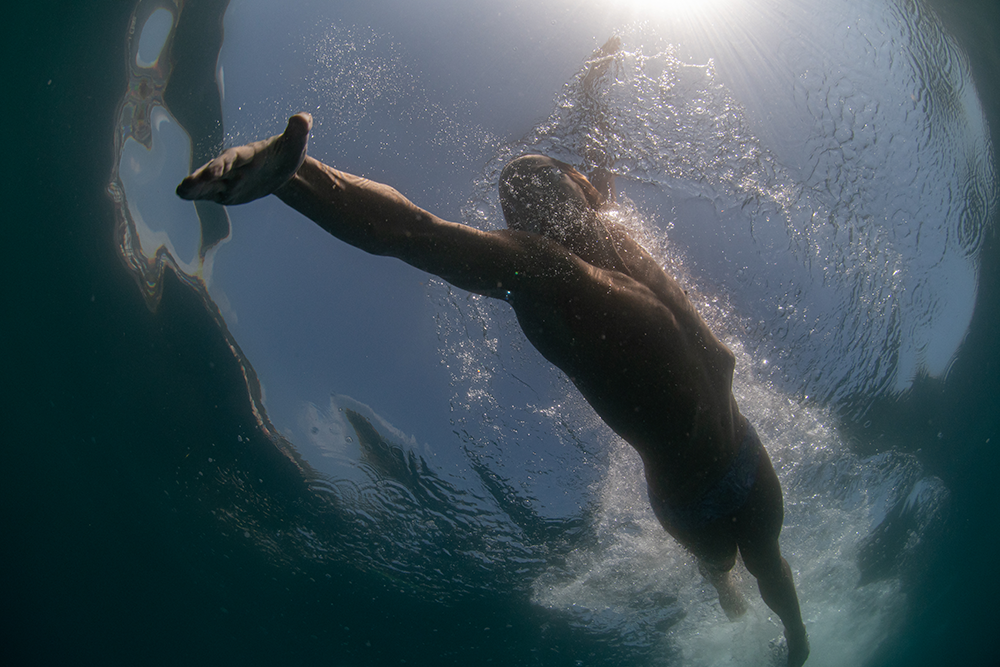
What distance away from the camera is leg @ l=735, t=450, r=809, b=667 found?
13.4ft

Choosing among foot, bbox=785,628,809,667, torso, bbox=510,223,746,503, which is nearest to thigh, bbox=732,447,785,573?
torso, bbox=510,223,746,503

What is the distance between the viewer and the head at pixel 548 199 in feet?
10.3

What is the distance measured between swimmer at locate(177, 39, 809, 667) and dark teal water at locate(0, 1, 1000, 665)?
7.33 metres

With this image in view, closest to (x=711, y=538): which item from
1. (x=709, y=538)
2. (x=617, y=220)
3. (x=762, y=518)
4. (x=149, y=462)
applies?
(x=709, y=538)

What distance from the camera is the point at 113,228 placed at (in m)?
8.30

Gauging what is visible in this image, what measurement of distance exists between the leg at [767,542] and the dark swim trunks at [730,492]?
0.11 m

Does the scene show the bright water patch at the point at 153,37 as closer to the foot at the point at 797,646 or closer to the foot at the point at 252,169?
the foot at the point at 252,169

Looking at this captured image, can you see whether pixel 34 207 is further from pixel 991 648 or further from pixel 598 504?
pixel 991 648

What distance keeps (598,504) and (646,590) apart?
5.70 m

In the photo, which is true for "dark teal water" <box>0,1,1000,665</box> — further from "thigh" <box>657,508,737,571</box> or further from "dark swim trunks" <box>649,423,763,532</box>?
"thigh" <box>657,508,737,571</box>

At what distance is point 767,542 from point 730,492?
1044 millimetres

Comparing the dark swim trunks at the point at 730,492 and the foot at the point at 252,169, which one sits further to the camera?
the dark swim trunks at the point at 730,492

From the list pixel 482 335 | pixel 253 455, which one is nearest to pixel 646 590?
pixel 482 335

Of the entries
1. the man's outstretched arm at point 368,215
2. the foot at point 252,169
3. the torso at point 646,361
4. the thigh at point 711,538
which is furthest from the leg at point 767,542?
the foot at point 252,169
